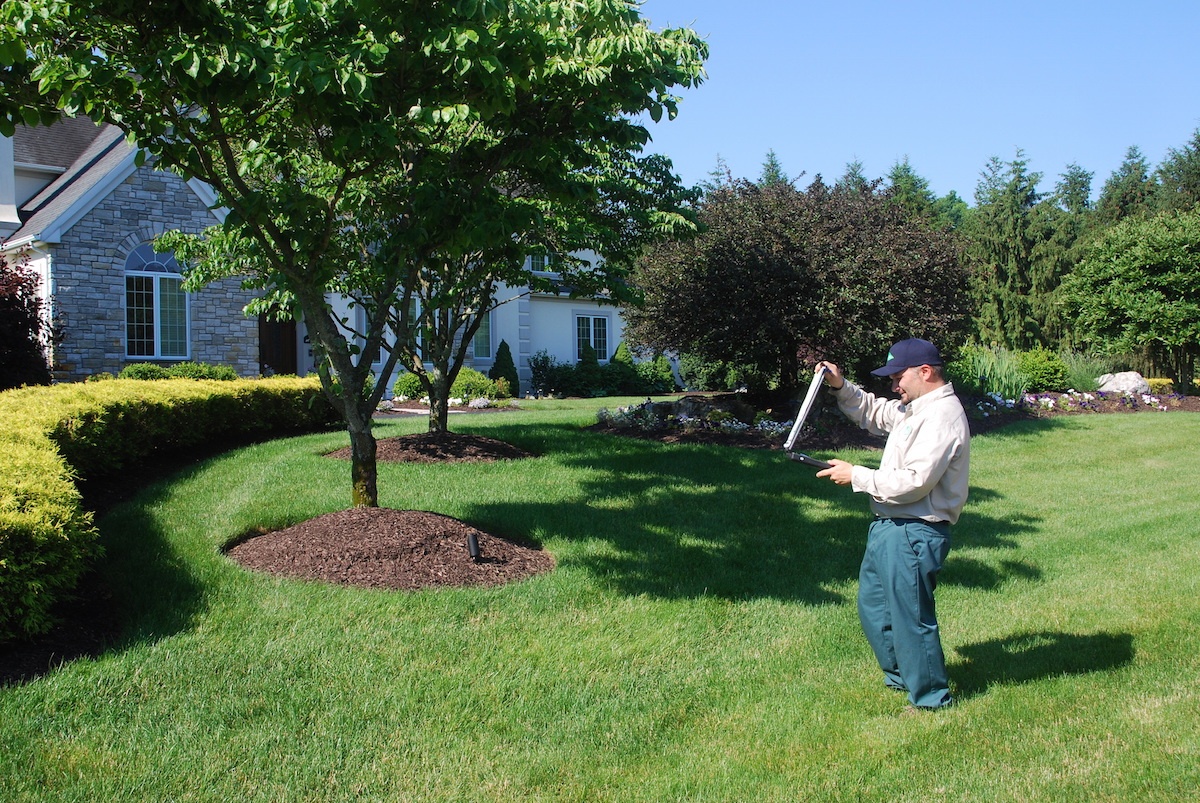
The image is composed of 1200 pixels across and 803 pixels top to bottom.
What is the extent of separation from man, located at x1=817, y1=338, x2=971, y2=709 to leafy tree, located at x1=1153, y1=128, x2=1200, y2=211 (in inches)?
1519

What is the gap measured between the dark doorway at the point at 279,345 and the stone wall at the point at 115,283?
2.17 m

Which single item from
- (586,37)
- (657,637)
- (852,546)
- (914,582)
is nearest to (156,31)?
(586,37)

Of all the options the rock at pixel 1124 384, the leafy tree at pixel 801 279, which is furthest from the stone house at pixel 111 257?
the rock at pixel 1124 384

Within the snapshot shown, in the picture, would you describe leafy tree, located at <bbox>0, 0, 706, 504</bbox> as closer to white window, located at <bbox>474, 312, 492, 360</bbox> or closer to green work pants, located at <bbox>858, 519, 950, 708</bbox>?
green work pants, located at <bbox>858, 519, 950, 708</bbox>

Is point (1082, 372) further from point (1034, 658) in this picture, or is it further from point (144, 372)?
point (144, 372)

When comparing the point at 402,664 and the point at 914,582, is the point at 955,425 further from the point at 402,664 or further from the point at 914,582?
the point at 402,664

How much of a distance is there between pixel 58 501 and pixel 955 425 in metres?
4.62

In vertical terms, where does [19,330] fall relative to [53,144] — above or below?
below

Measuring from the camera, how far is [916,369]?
407cm

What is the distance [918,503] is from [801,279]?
8355 millimetres

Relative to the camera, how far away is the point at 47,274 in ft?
50.4

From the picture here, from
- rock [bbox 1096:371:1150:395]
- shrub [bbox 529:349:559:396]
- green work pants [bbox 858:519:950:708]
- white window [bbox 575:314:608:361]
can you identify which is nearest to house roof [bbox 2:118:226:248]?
shrub [bbox 529:349:559:396]

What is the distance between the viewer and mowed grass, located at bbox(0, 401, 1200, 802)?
333cm

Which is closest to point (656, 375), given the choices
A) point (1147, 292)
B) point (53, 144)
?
point (1147, 292)
